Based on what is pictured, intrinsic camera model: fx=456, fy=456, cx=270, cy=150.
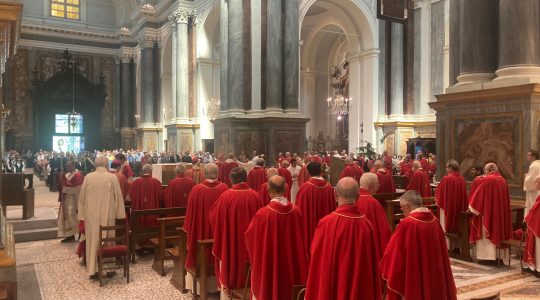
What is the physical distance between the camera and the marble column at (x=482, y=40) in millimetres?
9859

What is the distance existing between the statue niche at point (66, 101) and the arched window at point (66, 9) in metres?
3.05

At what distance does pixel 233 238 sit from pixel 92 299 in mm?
2463

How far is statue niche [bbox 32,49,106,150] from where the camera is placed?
33.3m

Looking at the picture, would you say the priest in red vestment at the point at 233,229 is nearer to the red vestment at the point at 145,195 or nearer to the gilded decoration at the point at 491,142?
the red vestment at the point at 145,195

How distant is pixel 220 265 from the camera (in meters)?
5.38

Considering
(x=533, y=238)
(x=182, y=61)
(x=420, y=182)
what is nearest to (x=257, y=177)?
(x=420, y=182)

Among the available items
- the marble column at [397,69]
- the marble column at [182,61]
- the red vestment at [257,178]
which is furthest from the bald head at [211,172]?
the marble column at [182,61]

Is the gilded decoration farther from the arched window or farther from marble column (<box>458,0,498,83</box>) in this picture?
the arched window

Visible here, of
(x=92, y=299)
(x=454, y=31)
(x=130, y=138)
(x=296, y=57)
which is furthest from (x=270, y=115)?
(x=130, y=138)

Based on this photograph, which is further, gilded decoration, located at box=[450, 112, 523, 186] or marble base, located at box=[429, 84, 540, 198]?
gilded decoration, located at box=[450, 112, 523, 186]

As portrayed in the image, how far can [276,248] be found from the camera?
445 cm

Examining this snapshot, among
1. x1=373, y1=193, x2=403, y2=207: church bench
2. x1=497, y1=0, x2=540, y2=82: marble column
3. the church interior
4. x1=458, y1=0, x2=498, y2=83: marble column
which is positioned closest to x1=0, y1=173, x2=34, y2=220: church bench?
the church interior

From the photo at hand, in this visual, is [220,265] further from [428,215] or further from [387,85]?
[387,85]

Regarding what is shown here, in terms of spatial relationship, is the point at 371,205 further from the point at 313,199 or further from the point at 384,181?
the point at 384,181
